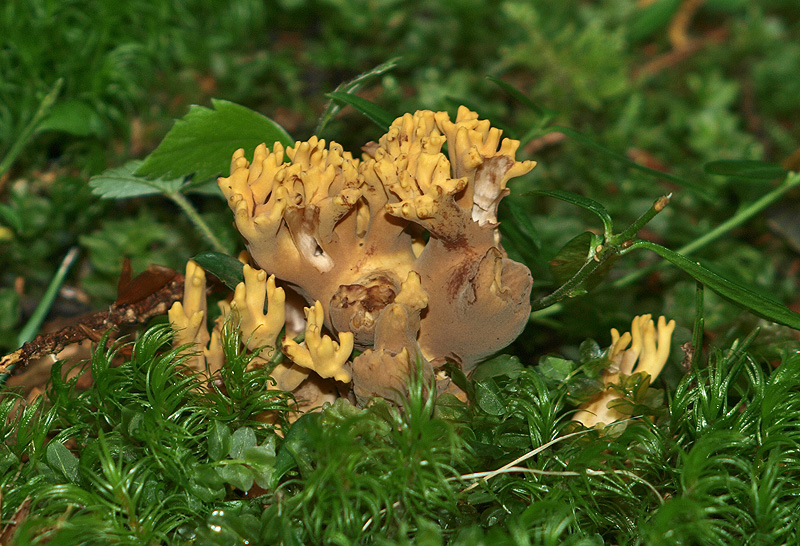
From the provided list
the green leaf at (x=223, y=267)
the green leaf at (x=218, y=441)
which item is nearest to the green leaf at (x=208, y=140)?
the green leaf at (x=223, y=267)

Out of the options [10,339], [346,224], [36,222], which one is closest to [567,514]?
[346,224]

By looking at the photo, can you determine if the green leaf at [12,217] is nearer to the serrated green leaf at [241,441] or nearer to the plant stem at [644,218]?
the serrated green leaf at [241,441]

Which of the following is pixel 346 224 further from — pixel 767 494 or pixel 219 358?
pixel 767 494

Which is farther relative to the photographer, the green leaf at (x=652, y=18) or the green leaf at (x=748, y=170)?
the green leaf at (x=652, y=18)

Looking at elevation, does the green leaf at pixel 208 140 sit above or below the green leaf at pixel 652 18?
above

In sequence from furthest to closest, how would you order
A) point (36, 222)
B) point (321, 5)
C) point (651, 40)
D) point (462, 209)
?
point (651, 40) < point (321, 5) < point (36, 222) < point (462, 209)

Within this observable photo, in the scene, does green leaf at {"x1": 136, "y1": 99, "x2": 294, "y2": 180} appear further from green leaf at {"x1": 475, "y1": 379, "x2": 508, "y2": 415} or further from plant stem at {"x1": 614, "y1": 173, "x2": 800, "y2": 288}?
plant stem at {"x1": 614, "y1": 173, "x2": 800, "y2": 288}
